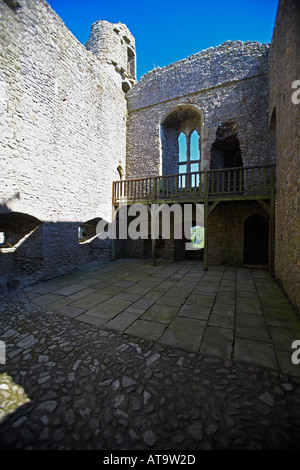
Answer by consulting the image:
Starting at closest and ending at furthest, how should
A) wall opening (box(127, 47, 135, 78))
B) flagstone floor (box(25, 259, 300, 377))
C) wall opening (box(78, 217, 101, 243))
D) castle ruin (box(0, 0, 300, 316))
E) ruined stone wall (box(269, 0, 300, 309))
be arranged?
flagstone floor (box(25, 259, 300, 377)), ruined stone wall (box(269, 0, 300, 309)), castle ruin (box(0, 0, 300, 316)), wall opening (box(78, 217, 101, 243)), wall opening (box(127, 47, 135, 78))

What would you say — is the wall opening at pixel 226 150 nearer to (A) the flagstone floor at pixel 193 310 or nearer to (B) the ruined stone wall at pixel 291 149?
(B) the ruined stone wall at pixel 291 149

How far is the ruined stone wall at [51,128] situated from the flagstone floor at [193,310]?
1.96m

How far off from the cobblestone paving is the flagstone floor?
0.24m

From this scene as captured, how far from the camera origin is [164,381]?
6.19 feet

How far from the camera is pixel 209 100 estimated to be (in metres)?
8.38

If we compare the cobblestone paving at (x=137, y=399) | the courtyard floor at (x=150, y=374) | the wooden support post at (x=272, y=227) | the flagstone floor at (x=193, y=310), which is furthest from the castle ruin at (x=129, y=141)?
the cobblestone paving at (x=137, y=399)

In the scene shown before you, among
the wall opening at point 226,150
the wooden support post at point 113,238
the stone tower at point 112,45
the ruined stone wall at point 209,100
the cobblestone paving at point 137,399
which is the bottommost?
the cobblestone paving at point 137,399

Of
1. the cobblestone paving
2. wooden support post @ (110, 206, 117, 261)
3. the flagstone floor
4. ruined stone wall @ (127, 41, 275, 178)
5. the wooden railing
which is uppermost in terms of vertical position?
ruined stone wall @ (127, 41, 275, 178)

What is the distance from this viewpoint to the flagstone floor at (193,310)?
2.42 metres

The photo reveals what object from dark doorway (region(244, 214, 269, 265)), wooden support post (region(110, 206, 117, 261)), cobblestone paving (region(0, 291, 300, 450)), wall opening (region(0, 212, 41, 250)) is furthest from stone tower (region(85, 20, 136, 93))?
cobblestone paving (region(0, 291, 300, 450))

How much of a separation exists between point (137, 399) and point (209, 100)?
10.2 meters

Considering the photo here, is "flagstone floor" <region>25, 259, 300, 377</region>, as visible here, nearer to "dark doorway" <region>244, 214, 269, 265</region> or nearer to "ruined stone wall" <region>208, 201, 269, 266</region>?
"ruined stone wall" <region>208, 201, 269, 266</region>

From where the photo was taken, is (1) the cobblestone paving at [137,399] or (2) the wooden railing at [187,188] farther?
(2) the wooden railing at [187,188]

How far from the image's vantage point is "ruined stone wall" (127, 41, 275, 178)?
748cm
